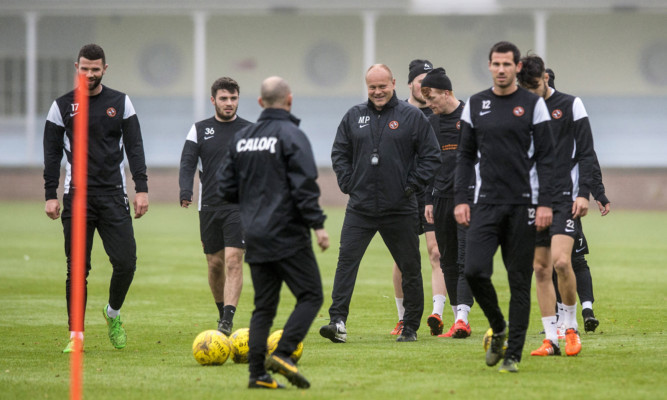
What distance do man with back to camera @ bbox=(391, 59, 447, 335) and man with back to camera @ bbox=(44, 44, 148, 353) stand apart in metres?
2.73

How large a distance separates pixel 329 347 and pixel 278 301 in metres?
2.29

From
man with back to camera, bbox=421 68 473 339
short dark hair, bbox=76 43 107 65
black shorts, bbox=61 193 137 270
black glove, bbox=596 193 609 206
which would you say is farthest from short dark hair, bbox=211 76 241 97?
black glove, bbox=596 193 609 206

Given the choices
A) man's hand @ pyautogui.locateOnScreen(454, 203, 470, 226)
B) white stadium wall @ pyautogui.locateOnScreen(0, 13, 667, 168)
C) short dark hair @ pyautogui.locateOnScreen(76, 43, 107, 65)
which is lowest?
man's hand @ pyautogui.locateOnScreen(454, 203, 470, 226)

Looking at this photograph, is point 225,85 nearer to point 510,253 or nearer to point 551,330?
point 510,253

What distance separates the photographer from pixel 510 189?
308 inches

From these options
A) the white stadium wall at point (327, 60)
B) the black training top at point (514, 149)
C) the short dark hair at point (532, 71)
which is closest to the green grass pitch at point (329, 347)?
the black training top at point (514, 149)

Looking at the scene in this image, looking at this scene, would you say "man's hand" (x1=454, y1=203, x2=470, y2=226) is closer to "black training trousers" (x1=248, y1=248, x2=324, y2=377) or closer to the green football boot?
"black training trousers" (x1=248, y1=248, x2=324, y2=377)

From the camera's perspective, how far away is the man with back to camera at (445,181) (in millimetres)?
10352

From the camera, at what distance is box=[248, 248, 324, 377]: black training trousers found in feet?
23.7

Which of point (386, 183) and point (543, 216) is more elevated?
point (386, 183)

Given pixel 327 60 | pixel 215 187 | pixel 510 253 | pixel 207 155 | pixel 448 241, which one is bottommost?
pixel 448 241

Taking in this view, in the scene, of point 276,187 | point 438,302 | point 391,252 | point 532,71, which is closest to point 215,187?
point 391,252

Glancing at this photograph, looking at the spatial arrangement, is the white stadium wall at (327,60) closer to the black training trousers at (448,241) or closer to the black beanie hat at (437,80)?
the black training trousers at (448,241)

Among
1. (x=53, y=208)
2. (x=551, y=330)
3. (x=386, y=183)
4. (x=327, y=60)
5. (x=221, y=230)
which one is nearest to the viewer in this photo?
(x=551, y=330)
